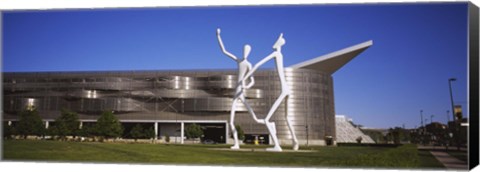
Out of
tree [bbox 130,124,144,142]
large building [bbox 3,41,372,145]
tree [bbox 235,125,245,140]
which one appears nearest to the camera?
tree [bbox 130,124,144,142]

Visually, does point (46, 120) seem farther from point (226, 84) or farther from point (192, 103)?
point (226, 84)

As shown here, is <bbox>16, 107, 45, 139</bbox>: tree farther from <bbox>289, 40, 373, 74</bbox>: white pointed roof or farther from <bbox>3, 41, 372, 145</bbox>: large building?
<bbox>289, 40, 373, 74</bbox>: white pointed roof

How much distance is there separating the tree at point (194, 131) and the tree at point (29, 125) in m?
15.2

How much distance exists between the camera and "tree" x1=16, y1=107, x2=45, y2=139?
41375 millimetres

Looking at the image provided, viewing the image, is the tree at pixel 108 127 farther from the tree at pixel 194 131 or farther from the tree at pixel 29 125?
the tree at pixel 194 131

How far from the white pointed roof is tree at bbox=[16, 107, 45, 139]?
26.7 meters

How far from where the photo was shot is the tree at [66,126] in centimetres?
4628

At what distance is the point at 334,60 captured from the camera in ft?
176

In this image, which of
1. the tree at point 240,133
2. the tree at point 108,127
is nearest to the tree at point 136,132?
the tree at point 108,127

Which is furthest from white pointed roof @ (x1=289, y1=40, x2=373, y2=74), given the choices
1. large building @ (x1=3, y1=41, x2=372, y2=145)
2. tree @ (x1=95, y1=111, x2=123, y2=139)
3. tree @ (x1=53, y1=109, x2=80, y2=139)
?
tree @ (x1=53, y1=109, x2=80, y2=139)

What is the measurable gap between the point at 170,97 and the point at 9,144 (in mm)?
33995

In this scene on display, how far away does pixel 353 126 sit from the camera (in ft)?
217

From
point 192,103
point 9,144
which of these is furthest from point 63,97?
point 9,144

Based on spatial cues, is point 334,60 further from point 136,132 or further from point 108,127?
point 108,127
